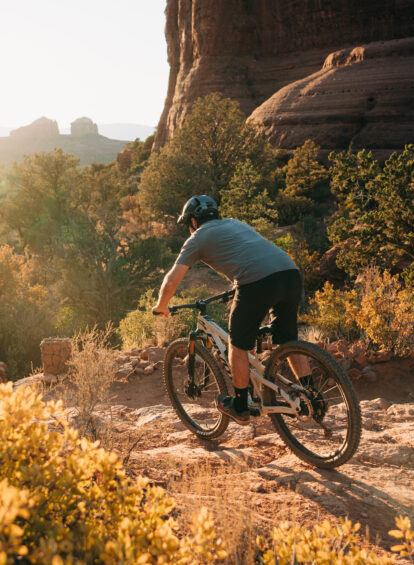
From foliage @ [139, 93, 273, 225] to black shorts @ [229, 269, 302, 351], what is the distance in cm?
2313

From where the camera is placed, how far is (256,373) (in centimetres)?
334

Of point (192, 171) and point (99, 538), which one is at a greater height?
point (192, 171)

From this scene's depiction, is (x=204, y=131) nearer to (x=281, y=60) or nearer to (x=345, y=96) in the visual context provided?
(x=345, y=96)

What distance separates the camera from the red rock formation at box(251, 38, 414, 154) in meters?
29.4

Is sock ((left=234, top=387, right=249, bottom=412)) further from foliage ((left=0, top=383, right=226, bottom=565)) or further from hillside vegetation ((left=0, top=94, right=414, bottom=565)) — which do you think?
foliage ((left=0, top=383, right=226, bottom=565))

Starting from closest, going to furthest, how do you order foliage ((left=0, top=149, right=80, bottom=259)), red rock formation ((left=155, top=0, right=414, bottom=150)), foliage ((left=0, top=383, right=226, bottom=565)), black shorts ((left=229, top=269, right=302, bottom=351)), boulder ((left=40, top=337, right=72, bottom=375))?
foliage ((left=0, top=383, right=226, bottom=565))
black shorts ((left=229, top=269, right=302, bottom=351))
boulder ((left=40, top=337, right=72, bottom=375))
foliage ((left=0, top=149, right=80, bottom=259))
red rock formation ((left=155, top=0, right=414, bottom=150))

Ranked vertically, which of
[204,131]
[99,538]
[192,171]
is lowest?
[99,538]

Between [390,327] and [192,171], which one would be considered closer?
[390,327]

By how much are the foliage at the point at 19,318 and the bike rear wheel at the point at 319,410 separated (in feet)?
29.6

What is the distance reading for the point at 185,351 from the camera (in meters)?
4.27

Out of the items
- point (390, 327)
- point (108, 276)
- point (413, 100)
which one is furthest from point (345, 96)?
point (390, 327)

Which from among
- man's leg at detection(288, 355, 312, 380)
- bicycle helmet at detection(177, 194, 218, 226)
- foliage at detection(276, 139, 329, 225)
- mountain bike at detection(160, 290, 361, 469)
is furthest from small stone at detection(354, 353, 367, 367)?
foliage at detection(276, 139, 329, 225)

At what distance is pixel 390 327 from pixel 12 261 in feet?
42.8

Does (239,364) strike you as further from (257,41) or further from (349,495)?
(257,41)
